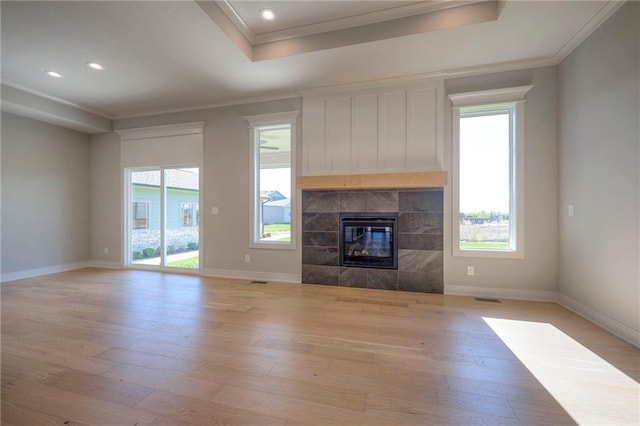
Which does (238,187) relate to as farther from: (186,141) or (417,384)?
(417,384)

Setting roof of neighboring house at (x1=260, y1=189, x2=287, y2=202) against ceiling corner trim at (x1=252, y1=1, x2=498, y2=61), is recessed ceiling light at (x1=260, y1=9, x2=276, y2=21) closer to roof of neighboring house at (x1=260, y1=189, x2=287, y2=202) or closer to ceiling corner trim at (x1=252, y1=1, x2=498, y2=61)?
ceiling corner trim at (x1=252, y1=1, x2=498, y2=61)

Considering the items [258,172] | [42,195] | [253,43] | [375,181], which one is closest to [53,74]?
[42,195]

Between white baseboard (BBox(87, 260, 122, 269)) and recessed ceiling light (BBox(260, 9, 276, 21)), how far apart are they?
17.0 ft

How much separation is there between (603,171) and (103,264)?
7782 millimetres

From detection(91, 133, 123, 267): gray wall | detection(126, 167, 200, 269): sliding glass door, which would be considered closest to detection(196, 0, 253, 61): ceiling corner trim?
detection(126, 167, 200, 269): sliding glass door

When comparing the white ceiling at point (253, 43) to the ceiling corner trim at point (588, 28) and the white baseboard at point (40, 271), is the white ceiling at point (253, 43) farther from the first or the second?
the white baseboard at point (40, 271)

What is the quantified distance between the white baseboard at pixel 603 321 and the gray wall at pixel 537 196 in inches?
9.7

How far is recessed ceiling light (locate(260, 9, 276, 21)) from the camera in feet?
8.68

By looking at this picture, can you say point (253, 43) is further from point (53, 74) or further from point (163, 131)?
point (53, 74)

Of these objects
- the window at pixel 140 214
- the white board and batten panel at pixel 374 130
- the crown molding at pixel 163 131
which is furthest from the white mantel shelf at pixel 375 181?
the window at pixel 140 214

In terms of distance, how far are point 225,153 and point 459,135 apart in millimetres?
3664

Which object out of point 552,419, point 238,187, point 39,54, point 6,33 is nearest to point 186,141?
point 238,187

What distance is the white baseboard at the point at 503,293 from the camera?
3.20 meters

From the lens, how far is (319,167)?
3.99m
